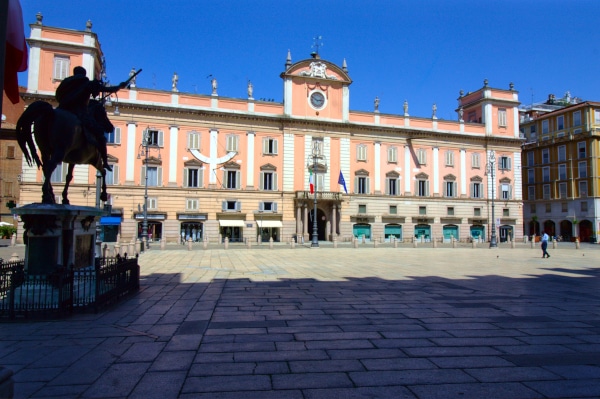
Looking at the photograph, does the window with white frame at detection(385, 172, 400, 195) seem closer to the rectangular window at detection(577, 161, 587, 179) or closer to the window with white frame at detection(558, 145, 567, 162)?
the rectangular window at detection(577, 161, 587, 179)

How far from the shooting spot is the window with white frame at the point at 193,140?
135ft

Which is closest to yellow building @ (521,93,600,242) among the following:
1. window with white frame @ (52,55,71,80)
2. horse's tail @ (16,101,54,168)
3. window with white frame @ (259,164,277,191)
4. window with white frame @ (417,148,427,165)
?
window with white frame @ (417,148,427,165)

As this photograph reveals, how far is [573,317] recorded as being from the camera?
308 inches

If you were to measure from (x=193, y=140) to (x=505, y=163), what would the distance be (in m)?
36.9

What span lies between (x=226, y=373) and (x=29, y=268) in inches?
205

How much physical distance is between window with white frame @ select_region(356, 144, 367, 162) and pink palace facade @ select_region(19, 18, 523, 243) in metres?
0.11

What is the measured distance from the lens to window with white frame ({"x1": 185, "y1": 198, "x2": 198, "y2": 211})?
4031 centimetres

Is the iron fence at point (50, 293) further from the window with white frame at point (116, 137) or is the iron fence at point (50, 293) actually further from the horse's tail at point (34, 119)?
the window with white frame at point (116, 137)

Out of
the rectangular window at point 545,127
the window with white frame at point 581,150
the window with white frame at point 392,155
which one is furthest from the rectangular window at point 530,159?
the window with white frame at point 392,155

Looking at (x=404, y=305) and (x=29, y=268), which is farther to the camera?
(x=404, y=305)

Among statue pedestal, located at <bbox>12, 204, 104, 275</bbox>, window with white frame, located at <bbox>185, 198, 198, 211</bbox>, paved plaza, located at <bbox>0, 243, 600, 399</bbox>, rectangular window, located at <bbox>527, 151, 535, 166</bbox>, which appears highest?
rectangular window, located at <bbox>527, 151, 535, 166</bbox>

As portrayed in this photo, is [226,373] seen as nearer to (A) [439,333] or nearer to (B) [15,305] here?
(A) [439,333]

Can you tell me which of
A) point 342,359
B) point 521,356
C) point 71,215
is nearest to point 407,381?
point 342,359

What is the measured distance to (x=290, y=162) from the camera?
43656mm
